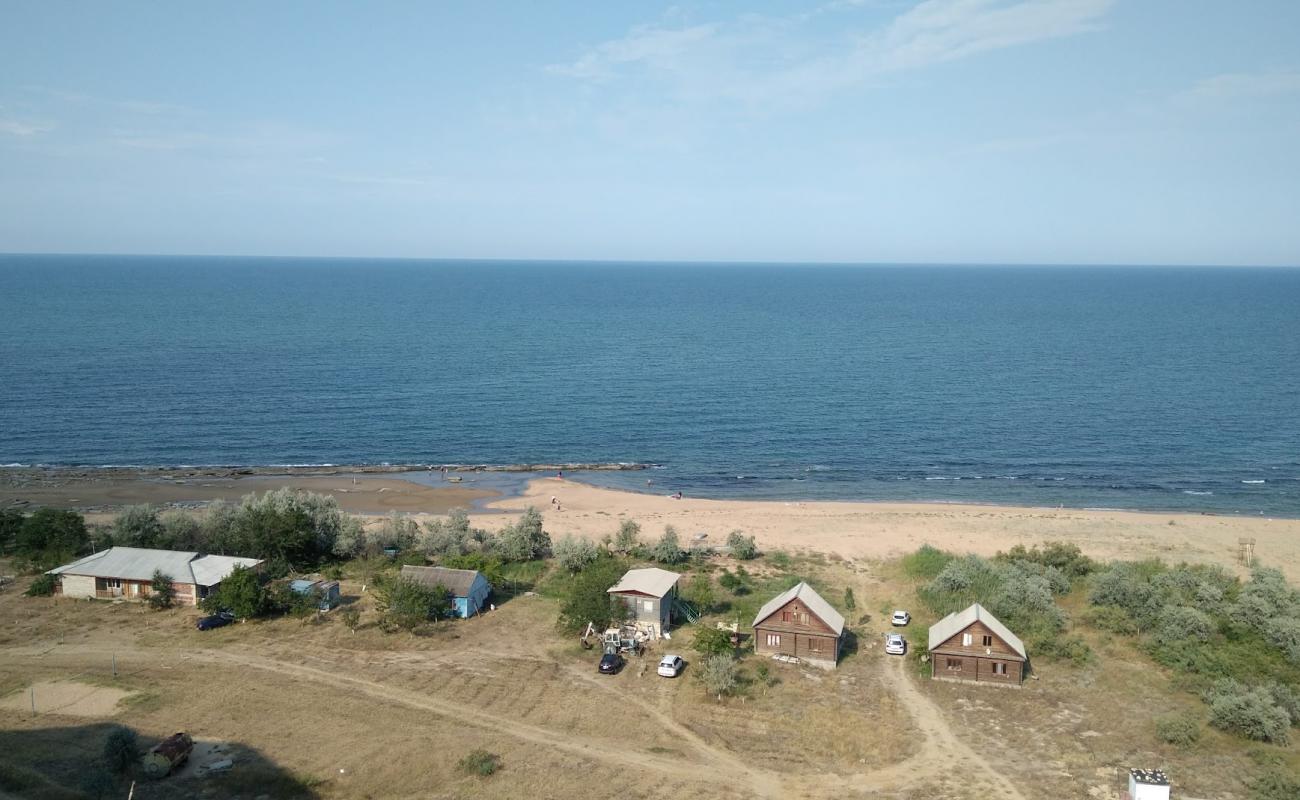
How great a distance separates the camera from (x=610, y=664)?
41938 millimetres

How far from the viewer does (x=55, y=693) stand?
127 ft

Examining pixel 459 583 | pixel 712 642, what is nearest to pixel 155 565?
pixel 459 583

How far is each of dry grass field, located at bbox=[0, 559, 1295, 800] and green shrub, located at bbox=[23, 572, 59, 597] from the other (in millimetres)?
3041

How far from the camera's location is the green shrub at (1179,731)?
35.3 meters

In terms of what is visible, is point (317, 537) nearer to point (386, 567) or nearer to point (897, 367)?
point (386, 567)

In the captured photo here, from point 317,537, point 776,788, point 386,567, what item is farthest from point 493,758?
point 317,537

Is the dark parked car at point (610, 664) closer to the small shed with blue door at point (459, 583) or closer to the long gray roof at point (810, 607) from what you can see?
the long gray roof at point (810, 607)

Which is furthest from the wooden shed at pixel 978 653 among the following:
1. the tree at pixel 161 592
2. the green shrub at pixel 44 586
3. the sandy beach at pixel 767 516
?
the green shrub at pixel 44 586

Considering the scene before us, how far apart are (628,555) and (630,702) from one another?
800 inches

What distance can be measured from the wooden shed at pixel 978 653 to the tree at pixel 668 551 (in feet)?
64.3

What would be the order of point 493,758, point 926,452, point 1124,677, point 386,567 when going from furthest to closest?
point 926,452 < point 386,567 < point 1124,677 < point 493,758

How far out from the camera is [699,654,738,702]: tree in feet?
129

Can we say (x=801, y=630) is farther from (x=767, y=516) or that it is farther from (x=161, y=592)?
(x=161, y=592)

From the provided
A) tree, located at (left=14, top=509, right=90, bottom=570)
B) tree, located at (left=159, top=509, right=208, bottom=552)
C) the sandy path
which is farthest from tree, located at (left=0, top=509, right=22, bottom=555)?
the sandy path
